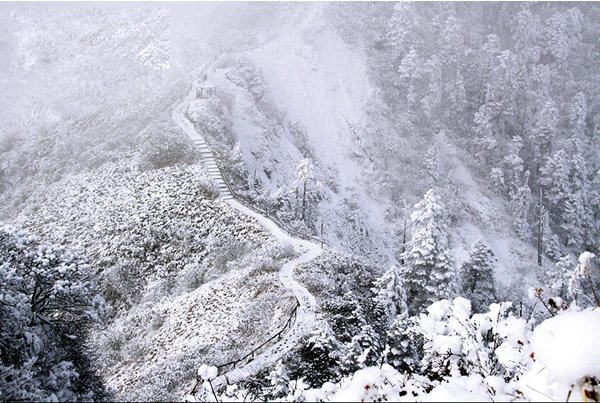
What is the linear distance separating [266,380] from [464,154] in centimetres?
6488

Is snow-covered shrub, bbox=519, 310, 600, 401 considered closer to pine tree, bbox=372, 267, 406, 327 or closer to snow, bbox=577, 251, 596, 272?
snow, bbox=577, 251, 596, 272

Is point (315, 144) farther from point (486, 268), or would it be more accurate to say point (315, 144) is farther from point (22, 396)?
point (22, 396)

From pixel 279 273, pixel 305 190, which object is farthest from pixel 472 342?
pixel 305 190

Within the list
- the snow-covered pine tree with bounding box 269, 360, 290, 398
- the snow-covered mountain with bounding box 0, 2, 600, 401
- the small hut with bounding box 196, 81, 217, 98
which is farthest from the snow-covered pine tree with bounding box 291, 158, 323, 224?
the snow-covered pine tree with bounding box 269, 360, 290, 398

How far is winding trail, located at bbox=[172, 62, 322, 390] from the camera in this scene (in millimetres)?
14078

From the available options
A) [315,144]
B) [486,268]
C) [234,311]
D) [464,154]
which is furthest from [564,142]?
[234,311]

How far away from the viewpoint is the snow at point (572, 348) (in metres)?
3.21

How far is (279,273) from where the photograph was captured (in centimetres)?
2269

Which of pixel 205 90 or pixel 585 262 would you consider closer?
pixel 585 262

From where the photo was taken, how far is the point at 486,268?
36594 millimetres

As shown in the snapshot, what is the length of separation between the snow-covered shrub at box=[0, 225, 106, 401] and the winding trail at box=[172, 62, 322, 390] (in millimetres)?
3556

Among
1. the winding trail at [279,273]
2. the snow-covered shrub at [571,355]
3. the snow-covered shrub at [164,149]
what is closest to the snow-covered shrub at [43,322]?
the winding trail at [279,273]

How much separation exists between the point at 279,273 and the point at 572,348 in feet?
65.0

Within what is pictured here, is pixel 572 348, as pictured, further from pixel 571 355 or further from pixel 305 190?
pixel 305 190
